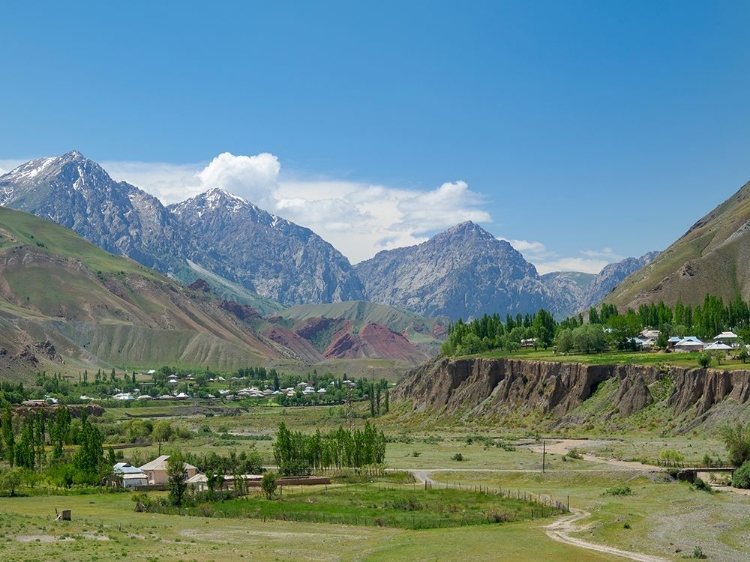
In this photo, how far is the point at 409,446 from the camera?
143 metres

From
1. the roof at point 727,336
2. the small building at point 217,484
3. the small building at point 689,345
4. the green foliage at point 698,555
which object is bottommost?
the green foliage at point 698,555

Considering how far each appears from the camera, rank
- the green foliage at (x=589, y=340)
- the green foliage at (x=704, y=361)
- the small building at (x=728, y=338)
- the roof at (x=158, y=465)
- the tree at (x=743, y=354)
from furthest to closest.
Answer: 1. the green foliage at (x=589, y=340)
2. the small building at (x=728, y=338)
3. the tree at (x=743, y=354)
4. the green foliage at (x=704, y=361)
5. the roof at (x=158, y=465)

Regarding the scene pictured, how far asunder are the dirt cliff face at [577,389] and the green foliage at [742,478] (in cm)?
3569

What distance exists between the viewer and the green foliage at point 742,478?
284 ft

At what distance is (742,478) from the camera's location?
3418 inches

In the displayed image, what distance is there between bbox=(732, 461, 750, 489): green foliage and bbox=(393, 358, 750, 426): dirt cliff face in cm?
3569

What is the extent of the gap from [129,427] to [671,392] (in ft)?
316

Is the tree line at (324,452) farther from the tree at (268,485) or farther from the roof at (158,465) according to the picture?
the tree at (268,485)

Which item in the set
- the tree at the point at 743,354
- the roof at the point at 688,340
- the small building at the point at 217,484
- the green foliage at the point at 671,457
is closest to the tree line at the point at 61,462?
the small building at the point at 217,484

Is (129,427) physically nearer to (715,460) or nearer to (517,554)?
(715,460)

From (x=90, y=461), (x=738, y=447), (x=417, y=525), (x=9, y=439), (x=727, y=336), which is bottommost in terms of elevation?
(x=417, y=525)

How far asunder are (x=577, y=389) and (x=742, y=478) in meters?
72.9

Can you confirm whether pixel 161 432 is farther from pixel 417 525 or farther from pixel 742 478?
pixel 742 478

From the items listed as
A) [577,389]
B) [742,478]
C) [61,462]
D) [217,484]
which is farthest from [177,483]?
[577,389]
